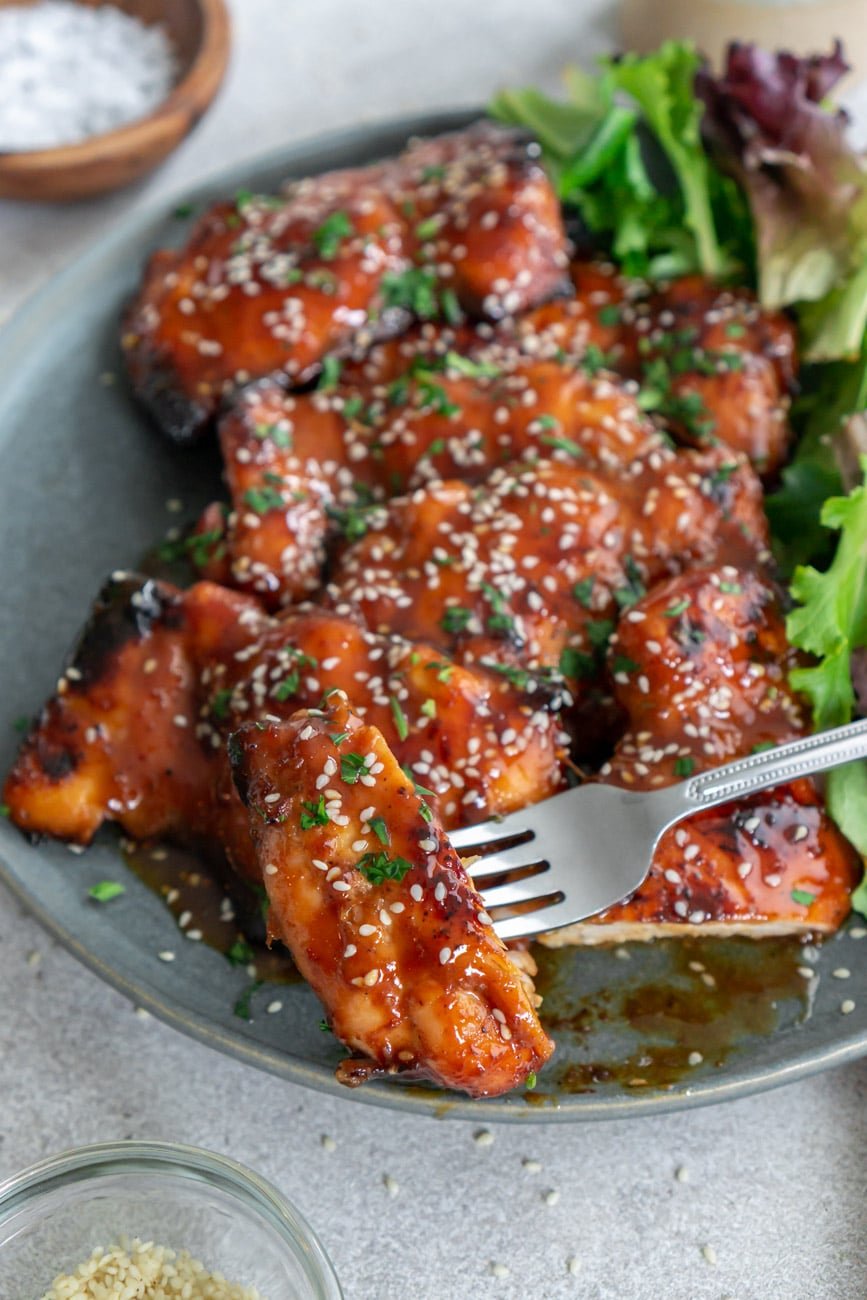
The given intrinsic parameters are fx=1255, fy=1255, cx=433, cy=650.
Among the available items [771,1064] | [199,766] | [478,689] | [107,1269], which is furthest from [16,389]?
[771,1064]

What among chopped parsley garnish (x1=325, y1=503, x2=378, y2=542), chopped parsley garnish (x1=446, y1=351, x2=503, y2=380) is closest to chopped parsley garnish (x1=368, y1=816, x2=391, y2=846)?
chopped parsley garnish (x1=325, y1=503, x2=378, y2=542)

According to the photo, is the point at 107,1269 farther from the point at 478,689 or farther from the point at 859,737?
the point at 859,737

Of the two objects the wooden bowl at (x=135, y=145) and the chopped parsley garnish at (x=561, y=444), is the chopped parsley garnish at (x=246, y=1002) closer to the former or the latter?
the chopped parsley garnish at (x=561, y=444)

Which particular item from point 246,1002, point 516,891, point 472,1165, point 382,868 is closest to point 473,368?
point 516,891

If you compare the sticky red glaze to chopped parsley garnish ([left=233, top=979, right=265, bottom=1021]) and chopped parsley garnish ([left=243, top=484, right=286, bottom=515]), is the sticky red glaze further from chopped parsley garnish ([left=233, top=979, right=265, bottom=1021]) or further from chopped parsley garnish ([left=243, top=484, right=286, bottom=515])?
chopped parsley garnish ([left=243, top=484, right=286, bottom=515])

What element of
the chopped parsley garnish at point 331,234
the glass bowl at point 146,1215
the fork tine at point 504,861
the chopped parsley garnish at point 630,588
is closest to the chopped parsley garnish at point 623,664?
the chopped parsley garnish at point 630,588

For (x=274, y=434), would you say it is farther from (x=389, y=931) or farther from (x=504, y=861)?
(x=389, y=931)
